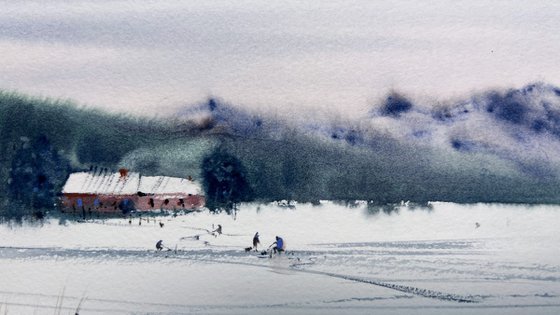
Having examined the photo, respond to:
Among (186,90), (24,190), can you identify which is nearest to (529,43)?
(186,90)

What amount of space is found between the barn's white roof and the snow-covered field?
141 millimetres

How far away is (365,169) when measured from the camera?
439 cm

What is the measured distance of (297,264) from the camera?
4.29 m

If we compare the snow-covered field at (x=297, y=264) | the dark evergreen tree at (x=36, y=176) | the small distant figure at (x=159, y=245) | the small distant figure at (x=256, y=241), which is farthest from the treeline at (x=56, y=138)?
the small distant figure at (x=256, y=241)

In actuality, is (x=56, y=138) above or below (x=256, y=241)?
above

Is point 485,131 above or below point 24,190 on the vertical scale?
above

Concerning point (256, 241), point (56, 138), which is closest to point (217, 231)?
point (256, 241)

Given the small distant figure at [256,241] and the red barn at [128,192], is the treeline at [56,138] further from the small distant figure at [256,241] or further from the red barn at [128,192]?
the small distant figure at [256,241]

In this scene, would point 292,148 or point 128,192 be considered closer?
point 128,192

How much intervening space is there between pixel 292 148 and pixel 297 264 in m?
0.55

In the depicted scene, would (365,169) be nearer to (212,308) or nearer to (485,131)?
(485,131)

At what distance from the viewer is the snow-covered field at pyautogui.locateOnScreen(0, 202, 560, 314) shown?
4199mm

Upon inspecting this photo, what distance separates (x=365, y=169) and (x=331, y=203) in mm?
231

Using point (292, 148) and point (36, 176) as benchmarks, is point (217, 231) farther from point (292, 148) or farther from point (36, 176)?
point (36, 176)
